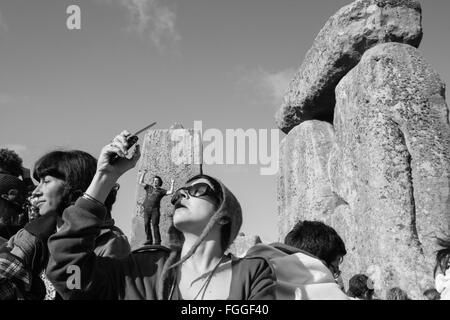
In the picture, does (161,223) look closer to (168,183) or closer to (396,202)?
(168,183)

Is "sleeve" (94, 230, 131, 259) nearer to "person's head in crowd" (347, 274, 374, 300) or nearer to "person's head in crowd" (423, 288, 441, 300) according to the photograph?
"person's head in crowd" (347, 274, 374, 300)

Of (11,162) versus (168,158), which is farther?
(168,158)

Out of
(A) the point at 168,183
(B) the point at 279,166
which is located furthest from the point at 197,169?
(B) the point at 279,166

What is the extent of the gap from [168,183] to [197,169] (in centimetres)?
79

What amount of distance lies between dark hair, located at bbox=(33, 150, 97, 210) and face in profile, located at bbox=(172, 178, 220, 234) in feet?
1.50

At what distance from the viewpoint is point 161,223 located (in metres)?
10.3

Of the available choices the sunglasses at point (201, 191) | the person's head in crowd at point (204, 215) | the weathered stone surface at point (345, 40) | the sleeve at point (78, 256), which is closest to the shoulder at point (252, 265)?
the person's head in crowd at point (204, 215)

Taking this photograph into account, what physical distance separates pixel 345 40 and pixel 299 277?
5687mm

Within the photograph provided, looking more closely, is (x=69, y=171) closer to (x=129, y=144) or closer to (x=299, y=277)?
(x=129, y=144)

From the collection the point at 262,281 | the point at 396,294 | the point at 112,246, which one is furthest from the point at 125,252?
the point at 396,294

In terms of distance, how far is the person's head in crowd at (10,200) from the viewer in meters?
2.41

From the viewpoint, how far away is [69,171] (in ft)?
6.86

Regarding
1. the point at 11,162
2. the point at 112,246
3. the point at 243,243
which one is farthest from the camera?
the point at 243,243
